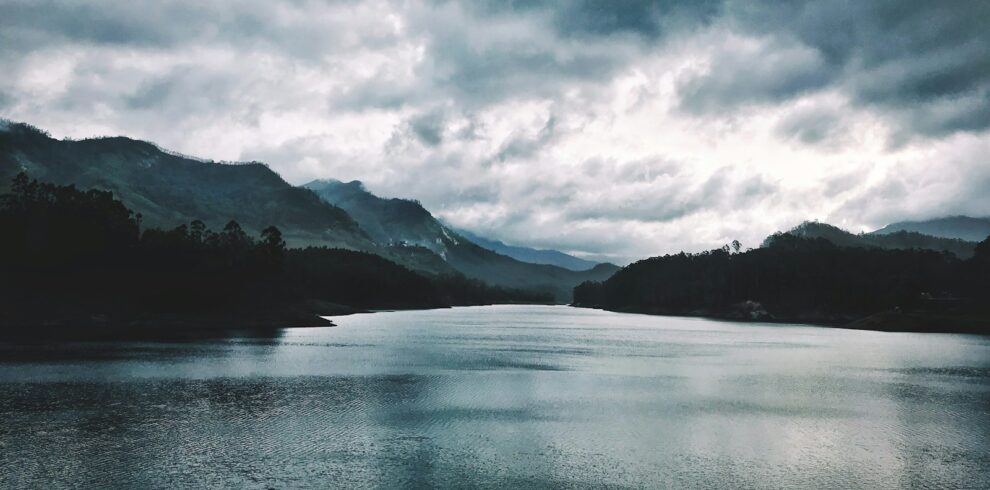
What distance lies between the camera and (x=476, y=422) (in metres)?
50.3

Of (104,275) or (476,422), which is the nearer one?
(476,422)

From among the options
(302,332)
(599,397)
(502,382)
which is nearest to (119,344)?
(302,332)

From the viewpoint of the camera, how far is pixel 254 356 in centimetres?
9519

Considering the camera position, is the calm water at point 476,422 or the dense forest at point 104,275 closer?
the calm water at point 476,422

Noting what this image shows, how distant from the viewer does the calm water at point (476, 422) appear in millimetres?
36188

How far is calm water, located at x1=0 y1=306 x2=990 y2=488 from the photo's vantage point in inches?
1425

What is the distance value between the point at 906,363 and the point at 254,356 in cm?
9448

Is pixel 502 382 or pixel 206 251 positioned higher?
pixel 206 251

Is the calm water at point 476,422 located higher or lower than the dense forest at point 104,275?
lower

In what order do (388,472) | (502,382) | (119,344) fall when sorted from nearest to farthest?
(388,472)
(502,382)
(119,344)

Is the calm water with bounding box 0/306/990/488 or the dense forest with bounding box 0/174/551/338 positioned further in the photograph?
the dense forest with bounding box 0/174/551/338

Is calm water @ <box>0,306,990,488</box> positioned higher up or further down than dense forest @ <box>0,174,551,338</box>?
further down

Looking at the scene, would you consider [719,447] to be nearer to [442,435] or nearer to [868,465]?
[868,465]

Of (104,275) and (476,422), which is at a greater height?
(104,275)
